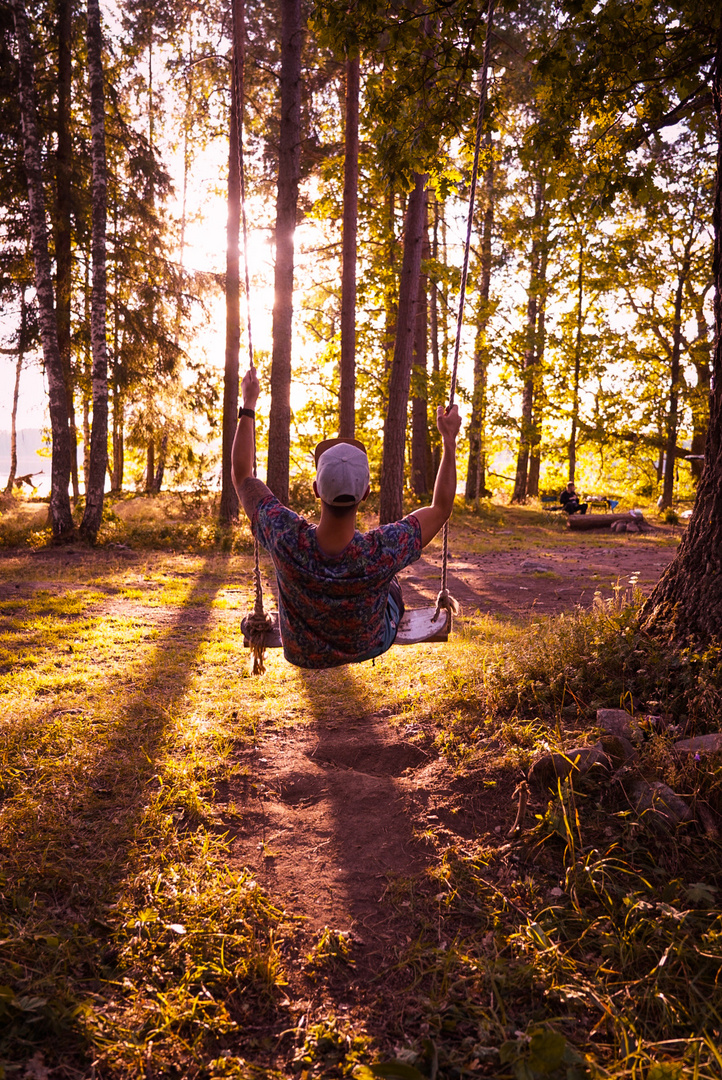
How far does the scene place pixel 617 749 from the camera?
3.23 meters

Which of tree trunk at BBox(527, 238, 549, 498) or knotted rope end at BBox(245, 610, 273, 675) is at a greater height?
tree trunk at BBox(527, 238, 549, 498)

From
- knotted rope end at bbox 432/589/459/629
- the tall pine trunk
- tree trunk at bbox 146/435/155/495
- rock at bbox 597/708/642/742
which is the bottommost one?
rock at bbox 597/708/642/742

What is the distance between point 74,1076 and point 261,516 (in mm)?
2165

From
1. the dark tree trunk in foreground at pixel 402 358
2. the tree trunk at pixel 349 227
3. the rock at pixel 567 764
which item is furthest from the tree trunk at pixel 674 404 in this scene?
the rock at pixel 567 764

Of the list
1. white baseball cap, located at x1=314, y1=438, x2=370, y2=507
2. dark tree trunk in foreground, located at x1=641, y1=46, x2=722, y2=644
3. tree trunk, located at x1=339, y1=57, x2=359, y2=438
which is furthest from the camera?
tree trunk, located at x1=339, y1=57, x2=359, y2=438

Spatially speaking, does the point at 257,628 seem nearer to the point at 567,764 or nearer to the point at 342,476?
the point at 342,476

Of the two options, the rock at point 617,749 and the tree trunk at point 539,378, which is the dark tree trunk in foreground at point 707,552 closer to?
the rock at point 617,749

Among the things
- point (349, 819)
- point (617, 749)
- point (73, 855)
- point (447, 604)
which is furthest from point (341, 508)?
point (73, 855)

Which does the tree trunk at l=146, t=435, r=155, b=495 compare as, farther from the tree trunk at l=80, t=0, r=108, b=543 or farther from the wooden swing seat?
the wooden swing seat

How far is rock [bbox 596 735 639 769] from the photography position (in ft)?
10.5

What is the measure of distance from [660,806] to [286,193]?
1042cm

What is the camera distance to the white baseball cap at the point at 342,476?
2.80 meters

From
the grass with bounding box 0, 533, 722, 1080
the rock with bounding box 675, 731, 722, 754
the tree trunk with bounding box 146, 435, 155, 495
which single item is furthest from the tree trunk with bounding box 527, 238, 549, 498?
the rock with bounding box 675, 731, 722, 754

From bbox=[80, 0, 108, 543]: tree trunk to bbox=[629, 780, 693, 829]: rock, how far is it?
30.8 feet
